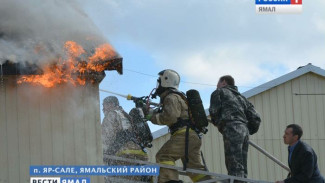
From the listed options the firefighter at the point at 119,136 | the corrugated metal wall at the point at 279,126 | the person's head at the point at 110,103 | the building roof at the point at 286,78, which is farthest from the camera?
the building roof at the point at 286,78

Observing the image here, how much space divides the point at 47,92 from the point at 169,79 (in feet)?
6.57

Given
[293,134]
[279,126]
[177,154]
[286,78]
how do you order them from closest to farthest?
[293,134] → [177,154] → [279,126] → [286,78]

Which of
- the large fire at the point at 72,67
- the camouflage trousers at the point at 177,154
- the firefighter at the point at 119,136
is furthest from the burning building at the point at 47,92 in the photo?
the camouflage trousers at the point at 177,154

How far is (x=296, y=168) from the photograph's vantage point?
8.95 meters

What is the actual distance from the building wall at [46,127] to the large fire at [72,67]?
12 centimetres

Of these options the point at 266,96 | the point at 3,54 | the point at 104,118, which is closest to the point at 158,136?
the point at 266,96

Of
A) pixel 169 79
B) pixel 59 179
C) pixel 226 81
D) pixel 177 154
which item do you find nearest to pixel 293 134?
pixel 226 81

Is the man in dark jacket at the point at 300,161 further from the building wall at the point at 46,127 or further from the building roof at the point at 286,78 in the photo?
the building roof at the point at 286,78

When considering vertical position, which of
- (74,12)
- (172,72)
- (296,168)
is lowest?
(296,168)

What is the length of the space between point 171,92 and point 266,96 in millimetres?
7070

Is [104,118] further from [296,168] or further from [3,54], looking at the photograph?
[296,168]

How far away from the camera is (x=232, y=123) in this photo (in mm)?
9414

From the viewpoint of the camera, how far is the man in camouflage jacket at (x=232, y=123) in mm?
9352

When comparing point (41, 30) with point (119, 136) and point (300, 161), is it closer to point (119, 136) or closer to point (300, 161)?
point (119, 136)
